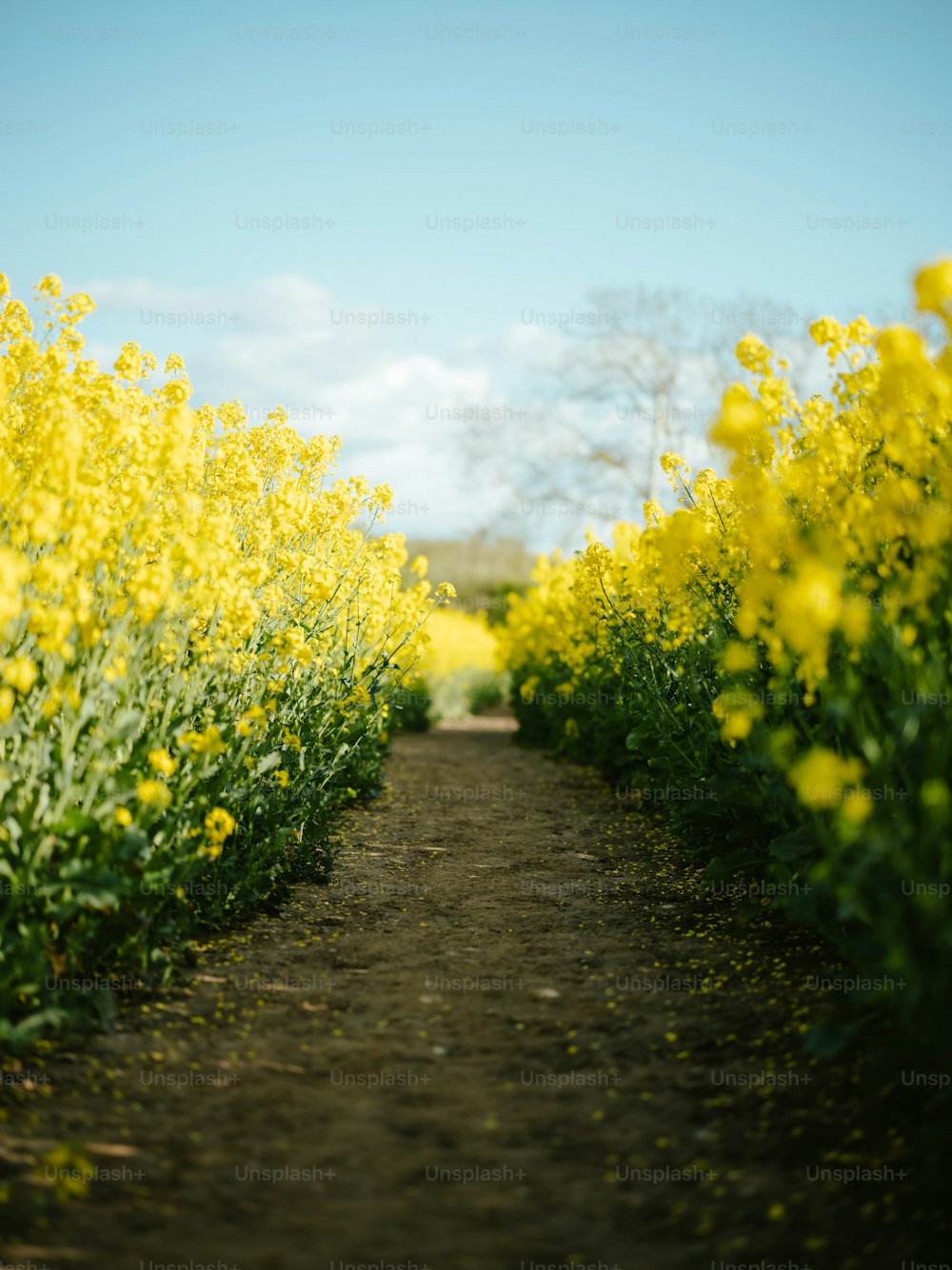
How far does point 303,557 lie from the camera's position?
5246 millimetres

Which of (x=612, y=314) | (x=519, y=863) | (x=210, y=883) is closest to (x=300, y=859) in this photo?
(x=210, y=883)

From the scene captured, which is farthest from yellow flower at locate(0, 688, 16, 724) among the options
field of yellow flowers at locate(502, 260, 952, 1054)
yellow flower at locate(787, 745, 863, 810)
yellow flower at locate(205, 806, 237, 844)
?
yellow flower at locate(787, 745, 863, 810)

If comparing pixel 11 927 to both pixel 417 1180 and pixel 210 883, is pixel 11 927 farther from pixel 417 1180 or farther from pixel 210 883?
pixel 417 1180

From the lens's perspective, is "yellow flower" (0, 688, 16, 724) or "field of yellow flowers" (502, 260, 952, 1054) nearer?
"field of yellow flowers" (502, 260, 952, 1054)

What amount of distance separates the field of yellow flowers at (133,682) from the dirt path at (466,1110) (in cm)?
38

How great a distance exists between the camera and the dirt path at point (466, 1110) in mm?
2535

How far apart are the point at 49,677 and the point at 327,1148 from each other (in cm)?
192

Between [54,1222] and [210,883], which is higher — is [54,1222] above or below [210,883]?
below

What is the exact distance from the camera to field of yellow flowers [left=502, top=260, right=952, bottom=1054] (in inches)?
104

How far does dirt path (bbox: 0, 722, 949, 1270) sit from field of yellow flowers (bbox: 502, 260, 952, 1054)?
417 millimetres

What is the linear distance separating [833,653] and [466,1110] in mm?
2179

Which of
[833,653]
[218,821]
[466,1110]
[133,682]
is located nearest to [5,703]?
[133,682]

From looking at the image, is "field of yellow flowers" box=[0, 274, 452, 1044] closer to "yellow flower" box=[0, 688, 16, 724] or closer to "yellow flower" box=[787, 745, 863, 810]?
"yellow flower" box=[0, 688, 16, 724]

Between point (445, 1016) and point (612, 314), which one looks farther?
point (612, 314)
